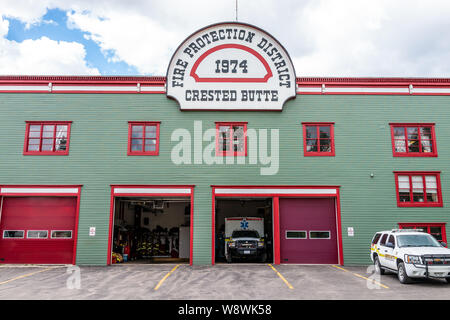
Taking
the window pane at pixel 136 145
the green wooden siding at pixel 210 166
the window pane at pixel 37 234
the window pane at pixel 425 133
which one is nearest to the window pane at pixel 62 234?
the window pane at pixel 37 234

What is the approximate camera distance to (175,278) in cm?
1402

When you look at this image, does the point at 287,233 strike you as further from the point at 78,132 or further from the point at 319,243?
the point at 78,132

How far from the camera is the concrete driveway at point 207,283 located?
11.0 metres

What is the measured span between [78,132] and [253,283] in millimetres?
12032

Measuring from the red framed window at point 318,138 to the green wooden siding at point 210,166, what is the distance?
28 centimetres

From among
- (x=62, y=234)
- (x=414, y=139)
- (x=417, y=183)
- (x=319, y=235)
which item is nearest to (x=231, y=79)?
(x=319, y=235)

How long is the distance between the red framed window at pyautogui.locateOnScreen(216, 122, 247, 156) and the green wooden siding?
42 centimetres

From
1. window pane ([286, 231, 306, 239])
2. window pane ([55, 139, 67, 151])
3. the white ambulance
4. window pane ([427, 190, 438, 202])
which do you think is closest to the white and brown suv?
window pane ([286, 231, 306, 239])

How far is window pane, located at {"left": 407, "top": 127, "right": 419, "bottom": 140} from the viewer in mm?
18953

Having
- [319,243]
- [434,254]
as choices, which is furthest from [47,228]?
[434,254]

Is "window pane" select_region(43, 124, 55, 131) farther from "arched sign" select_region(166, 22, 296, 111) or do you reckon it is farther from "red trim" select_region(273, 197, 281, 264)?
"red trim" select_region(273, 197, 281, 264)

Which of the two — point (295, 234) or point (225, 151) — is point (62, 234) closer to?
point (225, 151)

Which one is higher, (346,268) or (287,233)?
(287,233)

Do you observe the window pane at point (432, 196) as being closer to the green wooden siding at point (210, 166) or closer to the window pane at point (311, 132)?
the green wooden siding at point (210, 166)
